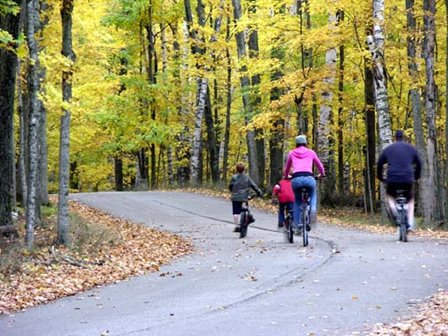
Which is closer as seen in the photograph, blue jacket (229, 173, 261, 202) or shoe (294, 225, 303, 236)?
shoe (294, 225, 303, 236)

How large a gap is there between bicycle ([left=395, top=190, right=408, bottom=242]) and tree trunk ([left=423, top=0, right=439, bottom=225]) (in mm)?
6897

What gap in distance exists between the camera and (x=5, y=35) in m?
11.2

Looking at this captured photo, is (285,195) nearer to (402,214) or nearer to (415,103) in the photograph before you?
(402,214)

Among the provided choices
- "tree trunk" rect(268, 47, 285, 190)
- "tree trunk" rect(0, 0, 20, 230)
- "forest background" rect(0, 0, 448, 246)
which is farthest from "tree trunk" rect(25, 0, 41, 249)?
"tree trunk" rect(268, 47, 285, 190)

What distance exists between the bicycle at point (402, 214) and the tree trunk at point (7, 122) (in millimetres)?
9561

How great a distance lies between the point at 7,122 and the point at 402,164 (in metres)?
9.87

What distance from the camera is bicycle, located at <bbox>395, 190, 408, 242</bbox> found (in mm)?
13633

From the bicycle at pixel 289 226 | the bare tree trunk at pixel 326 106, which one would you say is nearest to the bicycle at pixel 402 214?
the bicycle at pixel 289 226

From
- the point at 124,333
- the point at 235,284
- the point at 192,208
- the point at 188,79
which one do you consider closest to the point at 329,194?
the point at 192,208

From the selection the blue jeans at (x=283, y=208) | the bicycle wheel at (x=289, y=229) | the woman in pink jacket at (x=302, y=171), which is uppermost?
the woman in pink jacket at (x=302, y=171)

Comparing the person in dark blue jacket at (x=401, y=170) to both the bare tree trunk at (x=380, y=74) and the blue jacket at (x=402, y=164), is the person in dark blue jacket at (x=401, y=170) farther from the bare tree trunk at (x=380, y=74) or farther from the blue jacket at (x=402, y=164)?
the bare tree trunk at (x=380, y=74)

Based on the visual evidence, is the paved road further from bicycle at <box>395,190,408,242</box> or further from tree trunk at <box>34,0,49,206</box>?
tree trunk at <box>34,0,49,206</box>

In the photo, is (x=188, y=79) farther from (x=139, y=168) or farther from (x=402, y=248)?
(x=402, y=248)

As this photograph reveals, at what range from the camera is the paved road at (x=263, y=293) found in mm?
7547
